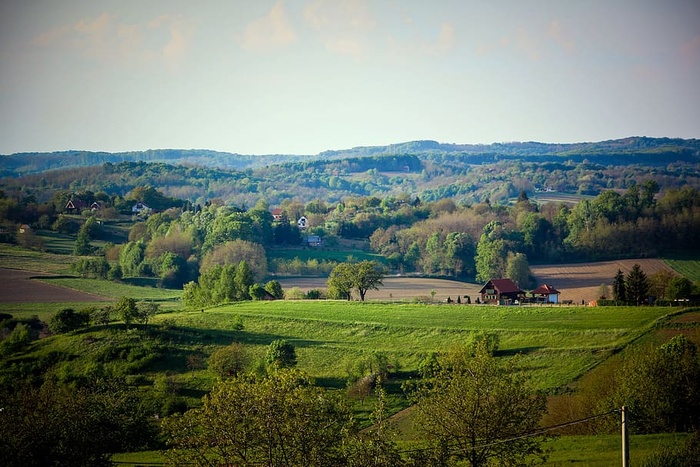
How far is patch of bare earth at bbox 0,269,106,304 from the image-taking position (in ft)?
265

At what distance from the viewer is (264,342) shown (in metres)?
61.0

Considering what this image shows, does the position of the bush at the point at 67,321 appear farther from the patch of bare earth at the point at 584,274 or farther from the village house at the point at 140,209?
the village house at the point at 140,209

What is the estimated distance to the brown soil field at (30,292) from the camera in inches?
3184

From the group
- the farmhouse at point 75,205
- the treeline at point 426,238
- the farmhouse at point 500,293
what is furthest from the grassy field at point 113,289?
the farmhouse at point 75,205

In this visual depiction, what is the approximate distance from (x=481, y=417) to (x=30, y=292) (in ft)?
230

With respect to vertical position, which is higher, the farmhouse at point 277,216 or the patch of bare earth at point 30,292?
the farmhouse at point 277,216

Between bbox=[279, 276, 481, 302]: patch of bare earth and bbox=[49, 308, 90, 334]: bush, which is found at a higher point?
bbox=[49, 308, 90, 334]: bush

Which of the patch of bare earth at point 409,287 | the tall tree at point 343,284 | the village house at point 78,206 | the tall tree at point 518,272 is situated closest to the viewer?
the tall tree at point 343,284

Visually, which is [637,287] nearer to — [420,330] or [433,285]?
[420,330]

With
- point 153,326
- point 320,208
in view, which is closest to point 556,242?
point 320,208

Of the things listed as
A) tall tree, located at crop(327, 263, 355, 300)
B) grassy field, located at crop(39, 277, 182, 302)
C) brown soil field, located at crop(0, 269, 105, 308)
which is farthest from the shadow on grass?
grassy field, located at crop(39, 277, 182, 302)

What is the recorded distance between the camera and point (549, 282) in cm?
10325

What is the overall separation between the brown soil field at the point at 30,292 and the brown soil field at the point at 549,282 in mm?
28423

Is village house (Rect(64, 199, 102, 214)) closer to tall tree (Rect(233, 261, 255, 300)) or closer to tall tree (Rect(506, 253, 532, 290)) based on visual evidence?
tall tree (Rect(233, 261, 255, 300))
